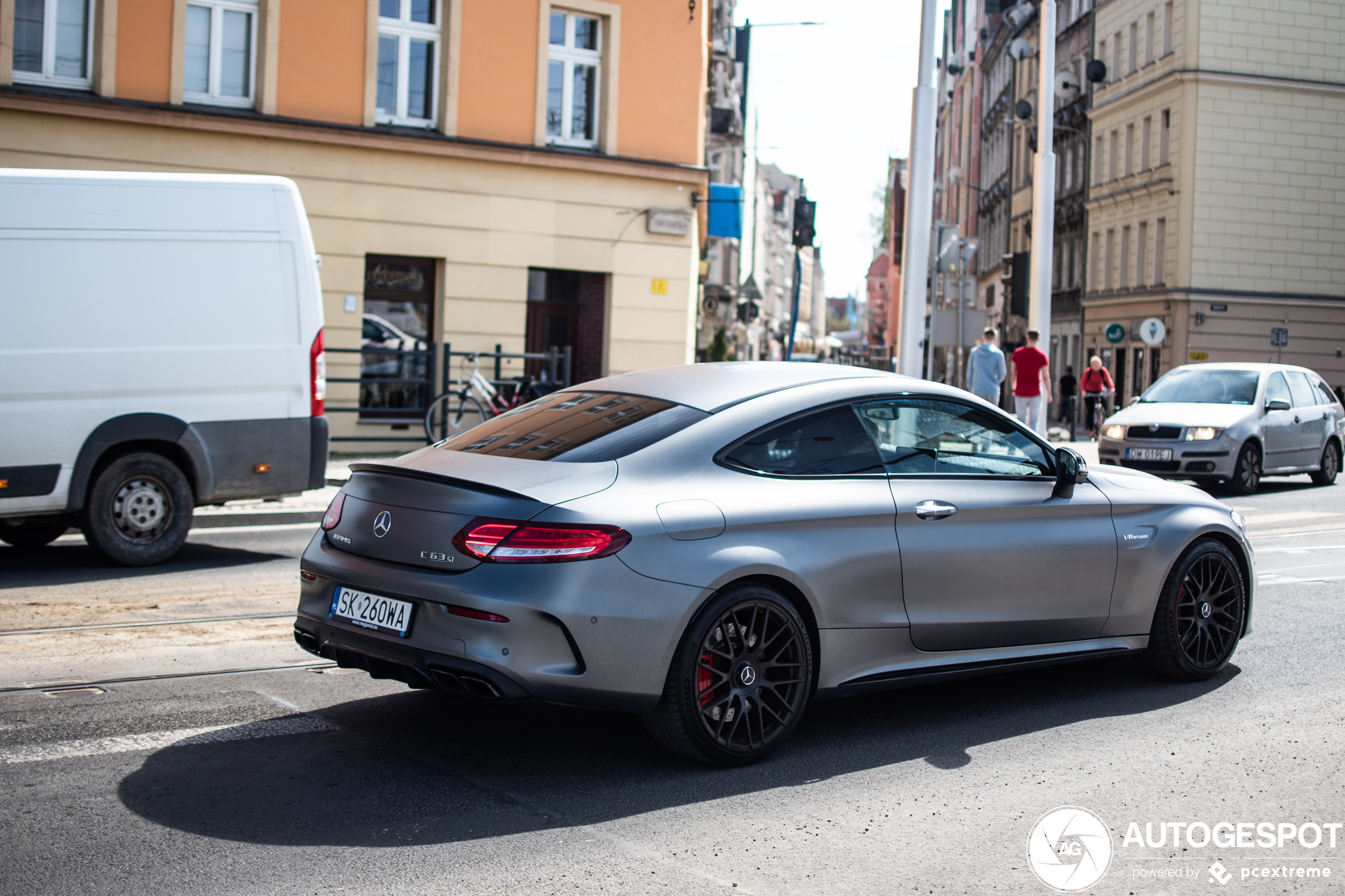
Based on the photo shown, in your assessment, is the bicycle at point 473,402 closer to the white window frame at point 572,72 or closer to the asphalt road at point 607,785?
the white window frame at point 572,72

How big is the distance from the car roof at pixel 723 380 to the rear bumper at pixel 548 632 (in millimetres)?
954

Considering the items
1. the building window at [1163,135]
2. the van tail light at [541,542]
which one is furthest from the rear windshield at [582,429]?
the building window at [1163,135]

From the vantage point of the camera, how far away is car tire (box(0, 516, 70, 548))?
9.88 m

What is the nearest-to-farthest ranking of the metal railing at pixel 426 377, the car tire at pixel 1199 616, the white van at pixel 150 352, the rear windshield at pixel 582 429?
the rear windshield at pixel 582 429 → the car tire at pixel 1199 616 → the white van at pixel 150 352 → the metal railing at pixel 426 377

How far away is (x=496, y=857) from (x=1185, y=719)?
3.26 meters

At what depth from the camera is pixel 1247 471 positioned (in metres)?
17.2

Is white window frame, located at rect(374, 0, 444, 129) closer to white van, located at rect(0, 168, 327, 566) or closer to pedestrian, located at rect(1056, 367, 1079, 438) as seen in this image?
white van, located at rect(0, 168, 327, 566)

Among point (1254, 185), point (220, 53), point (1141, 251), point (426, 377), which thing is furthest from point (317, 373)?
point (1141, 251)

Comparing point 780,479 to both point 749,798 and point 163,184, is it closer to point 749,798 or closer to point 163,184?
point 749,798

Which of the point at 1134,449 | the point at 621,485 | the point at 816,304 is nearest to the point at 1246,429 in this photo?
the point at 1134,449

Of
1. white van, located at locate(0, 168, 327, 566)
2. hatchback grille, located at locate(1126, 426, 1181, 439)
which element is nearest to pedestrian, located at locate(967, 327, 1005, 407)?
hatchback grille, located at locate(1126, 426, 1181, 439)

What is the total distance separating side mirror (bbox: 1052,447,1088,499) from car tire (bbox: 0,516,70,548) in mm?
6838

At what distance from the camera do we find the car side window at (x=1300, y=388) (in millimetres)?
18391

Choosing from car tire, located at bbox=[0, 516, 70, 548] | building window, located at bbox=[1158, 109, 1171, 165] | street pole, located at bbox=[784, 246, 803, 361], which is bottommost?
car tire, located at bbox=[0, 516, 70, 548]
